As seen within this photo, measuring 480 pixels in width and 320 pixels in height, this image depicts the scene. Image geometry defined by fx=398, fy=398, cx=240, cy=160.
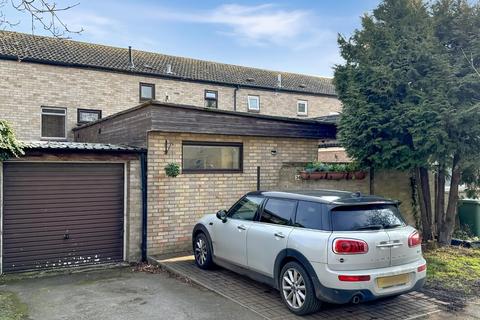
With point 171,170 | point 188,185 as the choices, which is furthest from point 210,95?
point 171,170

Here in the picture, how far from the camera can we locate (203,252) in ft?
22.8

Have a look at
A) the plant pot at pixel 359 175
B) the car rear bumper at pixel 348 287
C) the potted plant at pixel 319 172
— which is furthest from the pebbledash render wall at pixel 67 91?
the car rear bumper at pixel 348 287

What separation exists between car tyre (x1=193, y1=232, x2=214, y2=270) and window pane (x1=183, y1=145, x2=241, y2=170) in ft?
5.71

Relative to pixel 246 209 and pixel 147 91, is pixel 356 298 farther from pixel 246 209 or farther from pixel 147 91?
pixel 147 91

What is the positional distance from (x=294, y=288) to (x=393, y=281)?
1182 millimetres

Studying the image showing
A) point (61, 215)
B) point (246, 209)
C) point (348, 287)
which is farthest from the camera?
point (61, 215)

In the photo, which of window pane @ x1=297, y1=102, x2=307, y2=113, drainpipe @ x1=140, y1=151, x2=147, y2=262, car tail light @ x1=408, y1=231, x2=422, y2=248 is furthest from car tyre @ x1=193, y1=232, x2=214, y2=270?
window pane @ x1=297, y1=102, x2=307, y2=113

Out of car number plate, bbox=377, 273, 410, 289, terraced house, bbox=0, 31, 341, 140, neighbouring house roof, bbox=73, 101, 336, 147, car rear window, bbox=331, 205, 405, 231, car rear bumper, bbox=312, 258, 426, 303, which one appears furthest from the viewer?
terraced house, bbox=0, 31, 341, 140

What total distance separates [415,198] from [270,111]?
13319mm

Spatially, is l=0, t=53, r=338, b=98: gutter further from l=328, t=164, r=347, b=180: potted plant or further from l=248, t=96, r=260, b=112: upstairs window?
l=328, t=164, r=347, b=180: potted plant

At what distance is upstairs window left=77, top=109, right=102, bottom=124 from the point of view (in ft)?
55.4

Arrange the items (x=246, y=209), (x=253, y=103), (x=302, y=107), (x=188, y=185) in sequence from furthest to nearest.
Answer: (x=302, y=107) → (x=253, y=103) → (x=188, y=185) → (x=246, y=209)

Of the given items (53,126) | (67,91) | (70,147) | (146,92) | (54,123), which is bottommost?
(70,147)

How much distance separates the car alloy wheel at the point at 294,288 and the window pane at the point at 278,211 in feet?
2.24
